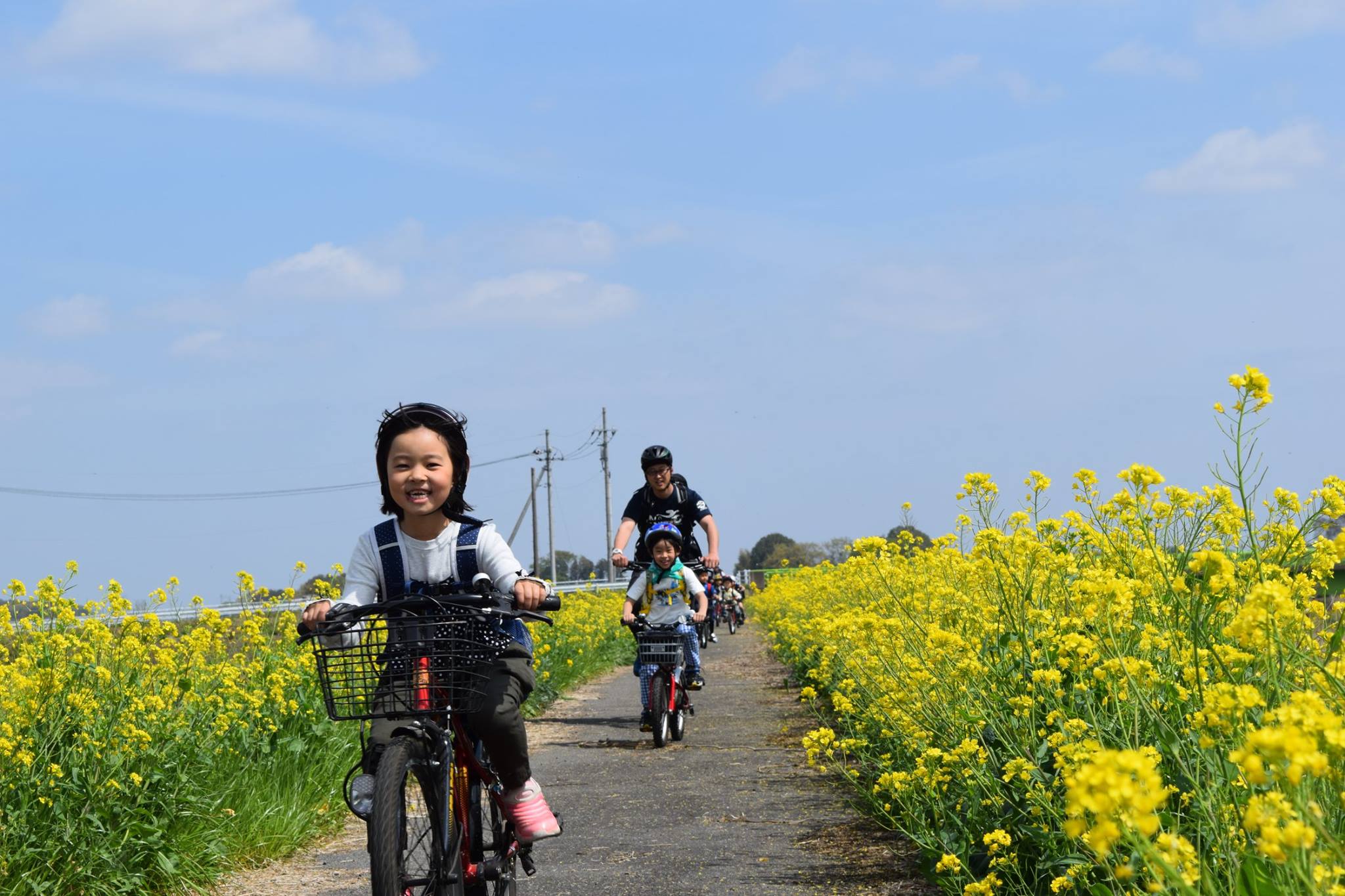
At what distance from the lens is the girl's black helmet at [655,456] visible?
982 centimetres

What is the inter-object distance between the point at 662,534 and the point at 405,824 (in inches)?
252

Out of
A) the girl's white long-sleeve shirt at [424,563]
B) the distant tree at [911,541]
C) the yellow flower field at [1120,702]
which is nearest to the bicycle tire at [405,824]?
the girl's white long-sleeve shirt at [424,563]

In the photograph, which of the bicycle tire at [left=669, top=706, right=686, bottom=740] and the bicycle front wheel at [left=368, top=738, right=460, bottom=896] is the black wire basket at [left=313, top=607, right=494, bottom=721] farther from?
the bicycle tire at [left=669, top=706, right=686, bottom=740]

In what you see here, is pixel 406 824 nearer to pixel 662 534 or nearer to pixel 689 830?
pixel 689 830

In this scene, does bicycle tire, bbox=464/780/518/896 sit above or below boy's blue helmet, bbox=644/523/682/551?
below

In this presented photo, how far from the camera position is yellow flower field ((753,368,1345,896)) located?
71.6 inches

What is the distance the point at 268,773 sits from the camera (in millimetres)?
6375

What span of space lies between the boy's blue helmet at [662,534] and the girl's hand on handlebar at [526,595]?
5987mm

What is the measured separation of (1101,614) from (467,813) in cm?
197

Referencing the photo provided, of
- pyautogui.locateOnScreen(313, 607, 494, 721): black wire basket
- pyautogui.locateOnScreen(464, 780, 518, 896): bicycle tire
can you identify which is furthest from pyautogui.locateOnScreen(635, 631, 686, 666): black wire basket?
pyautogui.locateOnScreen(313, 607, 494, 721): black wire basket

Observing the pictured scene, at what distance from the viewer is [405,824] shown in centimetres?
342

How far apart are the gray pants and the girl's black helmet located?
5.78m

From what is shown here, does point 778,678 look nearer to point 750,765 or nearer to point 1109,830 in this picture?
point 750,765

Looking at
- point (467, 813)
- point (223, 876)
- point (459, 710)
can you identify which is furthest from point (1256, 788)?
point (223, 876)
